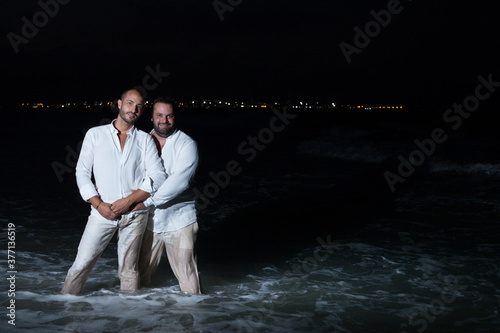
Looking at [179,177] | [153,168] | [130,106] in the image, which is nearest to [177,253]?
[179,177]

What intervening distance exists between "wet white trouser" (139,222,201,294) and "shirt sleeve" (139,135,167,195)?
566 millimetres

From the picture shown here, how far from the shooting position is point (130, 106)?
173 inches

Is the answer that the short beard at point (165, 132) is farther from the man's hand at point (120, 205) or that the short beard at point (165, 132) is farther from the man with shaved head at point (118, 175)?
the man's hand at point (120, 205)

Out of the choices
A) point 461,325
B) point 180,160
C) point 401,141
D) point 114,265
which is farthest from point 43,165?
point 401,141

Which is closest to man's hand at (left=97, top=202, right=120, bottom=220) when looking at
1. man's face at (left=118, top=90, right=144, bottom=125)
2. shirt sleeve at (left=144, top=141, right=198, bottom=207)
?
shirt sleeve at (left=144, top=141, right=198, bottom=207)

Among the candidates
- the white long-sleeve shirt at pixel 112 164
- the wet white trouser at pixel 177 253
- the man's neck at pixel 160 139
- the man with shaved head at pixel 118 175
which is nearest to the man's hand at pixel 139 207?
the man with shaved head at pixel 118 175

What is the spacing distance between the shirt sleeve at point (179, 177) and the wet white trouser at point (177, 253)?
43cm

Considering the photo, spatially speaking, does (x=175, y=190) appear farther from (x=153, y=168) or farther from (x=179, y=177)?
(x=153, y=168)

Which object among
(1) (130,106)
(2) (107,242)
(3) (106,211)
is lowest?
(2) (107,242)

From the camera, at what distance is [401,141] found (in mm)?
28906

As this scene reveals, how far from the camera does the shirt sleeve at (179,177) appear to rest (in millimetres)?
4496

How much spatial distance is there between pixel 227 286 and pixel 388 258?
262 centimetres

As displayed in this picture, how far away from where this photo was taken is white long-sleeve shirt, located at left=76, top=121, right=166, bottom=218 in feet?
14.5

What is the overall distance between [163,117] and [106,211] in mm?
965
